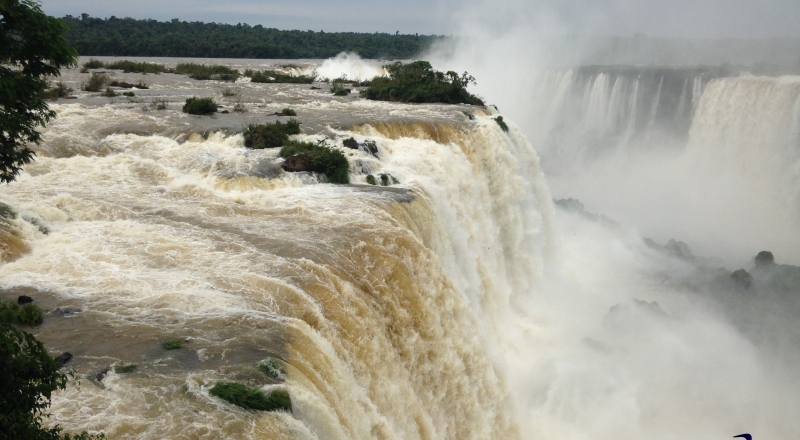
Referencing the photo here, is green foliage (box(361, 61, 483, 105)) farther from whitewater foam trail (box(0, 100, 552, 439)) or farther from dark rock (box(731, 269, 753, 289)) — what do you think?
dark rock (box(731, 269, 753, 289))

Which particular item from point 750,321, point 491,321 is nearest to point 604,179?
point 750,321

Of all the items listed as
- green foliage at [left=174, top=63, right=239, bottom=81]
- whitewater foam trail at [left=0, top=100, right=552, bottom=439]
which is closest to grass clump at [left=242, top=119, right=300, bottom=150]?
whitewater foam trail at [left=0, top=100, right=552, bottom=439]

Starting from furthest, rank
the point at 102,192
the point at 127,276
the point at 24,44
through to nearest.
→ the point at 102,192 → the point at 127,276 → the point at 24,44

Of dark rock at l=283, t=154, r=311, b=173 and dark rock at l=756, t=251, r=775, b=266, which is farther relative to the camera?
dark rock at l=756, t=251, r=775, b=266

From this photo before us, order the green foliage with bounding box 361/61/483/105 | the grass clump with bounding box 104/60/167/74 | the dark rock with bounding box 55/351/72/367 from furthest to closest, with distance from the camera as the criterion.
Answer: the grass clump with bounding box 104/60/167/74
the green foliage with bounding box 361/61/483/105
the dark rock with bounding box 55/351/72/367

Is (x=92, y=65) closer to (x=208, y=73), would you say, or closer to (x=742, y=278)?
(x=208, y=73)

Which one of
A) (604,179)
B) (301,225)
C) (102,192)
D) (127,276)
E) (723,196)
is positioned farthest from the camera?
(604,179)

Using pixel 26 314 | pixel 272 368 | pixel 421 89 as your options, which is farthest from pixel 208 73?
pixel 272 368

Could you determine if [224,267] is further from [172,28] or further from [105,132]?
[172,28]
